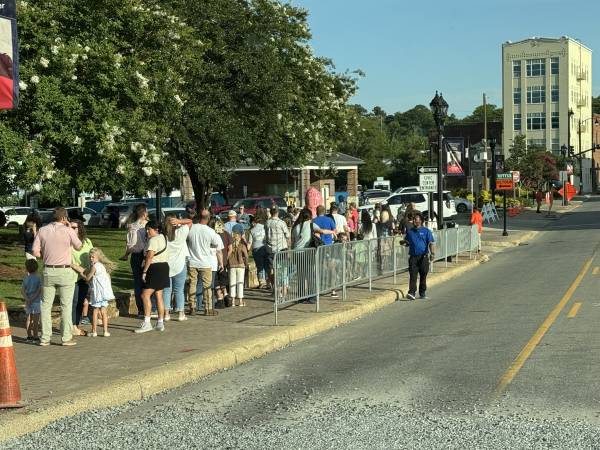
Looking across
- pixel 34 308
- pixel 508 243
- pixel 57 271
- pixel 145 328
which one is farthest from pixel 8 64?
pixel 508 243

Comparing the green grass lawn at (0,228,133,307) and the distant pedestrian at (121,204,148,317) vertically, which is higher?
the distant pedestrian at (121,204,148,317)

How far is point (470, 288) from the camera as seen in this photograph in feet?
64.1

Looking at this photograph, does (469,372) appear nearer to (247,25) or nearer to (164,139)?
(164,139)

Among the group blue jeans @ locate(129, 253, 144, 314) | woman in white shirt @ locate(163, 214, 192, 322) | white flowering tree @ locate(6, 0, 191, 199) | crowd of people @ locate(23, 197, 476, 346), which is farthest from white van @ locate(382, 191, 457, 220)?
blue jeans @ locate(129, 253, 144, 314)

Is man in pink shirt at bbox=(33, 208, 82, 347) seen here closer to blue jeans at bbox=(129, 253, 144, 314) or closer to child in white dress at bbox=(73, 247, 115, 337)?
child in white dress at bbox=(73, 247, 115, 337)

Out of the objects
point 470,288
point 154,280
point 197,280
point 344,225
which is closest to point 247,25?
point 344,225

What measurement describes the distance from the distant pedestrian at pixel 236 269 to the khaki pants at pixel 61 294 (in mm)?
4492

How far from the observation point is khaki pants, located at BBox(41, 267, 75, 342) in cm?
1145

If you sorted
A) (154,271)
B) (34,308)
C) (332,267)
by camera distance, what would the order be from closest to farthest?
(34,308) < (154,271) < (332,267)

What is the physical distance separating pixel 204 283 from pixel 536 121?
9960 cm

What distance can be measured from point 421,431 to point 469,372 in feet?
8.68

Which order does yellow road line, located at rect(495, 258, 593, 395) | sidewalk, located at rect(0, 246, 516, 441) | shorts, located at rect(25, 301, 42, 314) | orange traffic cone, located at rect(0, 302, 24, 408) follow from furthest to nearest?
1. shorts, located at rect(25, 301, 42, 314)
2. yellow road line, located at rect(495, 258, 593, 395)
3. sidewalk, located at rect(0, 246, 516, 441)
4. orange traffic cone, located at rect(0, 302, 24, 408)

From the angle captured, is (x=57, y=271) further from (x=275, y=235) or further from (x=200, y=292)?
(x=275, y=235)

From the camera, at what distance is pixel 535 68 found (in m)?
107
